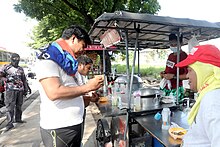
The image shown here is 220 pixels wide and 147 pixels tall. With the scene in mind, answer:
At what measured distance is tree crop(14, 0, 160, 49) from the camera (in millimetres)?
7773

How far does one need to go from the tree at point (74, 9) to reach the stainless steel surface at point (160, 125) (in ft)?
21.4

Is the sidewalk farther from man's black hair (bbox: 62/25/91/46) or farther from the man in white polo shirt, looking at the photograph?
man's black hair (bbox: 62/25/91/46)

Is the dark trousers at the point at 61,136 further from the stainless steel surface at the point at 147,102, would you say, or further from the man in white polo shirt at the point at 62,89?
the stainless steel surface at the point at 147,102

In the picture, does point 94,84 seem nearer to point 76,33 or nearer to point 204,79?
point 76,33

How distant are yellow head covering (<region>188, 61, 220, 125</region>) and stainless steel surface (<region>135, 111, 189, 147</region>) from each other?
481 millimetres

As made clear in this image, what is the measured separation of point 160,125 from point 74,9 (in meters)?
7.52

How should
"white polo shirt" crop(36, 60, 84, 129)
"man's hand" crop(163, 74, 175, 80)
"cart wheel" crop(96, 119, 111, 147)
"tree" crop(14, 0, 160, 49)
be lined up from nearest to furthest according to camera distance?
"white polo shirt" crop(36, 60, 84, 129)
"cart wheel" crop(96, 119, 111, 147)
"man's hand" crop(163, 74, 175, 80)
"tree" crop(14, 0, 160, 49)

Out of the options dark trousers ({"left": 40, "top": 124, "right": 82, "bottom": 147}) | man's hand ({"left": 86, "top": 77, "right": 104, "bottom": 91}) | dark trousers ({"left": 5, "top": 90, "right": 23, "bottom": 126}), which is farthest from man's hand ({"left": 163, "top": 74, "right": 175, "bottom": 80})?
dark trousers ({"left": 5, "top": 90, "right": 23, "bottom": 126})

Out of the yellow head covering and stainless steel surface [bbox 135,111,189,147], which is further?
stainless steel surface [bbox 135,111,189,147]

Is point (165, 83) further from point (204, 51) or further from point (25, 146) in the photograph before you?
point (25, 146)

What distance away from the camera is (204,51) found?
99cm

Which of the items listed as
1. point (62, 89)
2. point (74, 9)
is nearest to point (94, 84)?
point (62, 89)

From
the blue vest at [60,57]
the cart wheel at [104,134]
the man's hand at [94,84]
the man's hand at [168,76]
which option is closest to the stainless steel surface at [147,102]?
the man's hand at [168,76]

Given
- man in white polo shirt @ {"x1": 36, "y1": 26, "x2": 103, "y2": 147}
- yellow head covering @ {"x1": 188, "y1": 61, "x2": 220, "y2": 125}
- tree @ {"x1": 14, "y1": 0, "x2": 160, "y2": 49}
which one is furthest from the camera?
tree @ {"x1": 14, "y1": 0, "x2": 160, "y2": 49}
